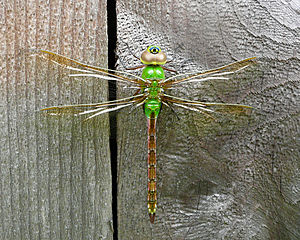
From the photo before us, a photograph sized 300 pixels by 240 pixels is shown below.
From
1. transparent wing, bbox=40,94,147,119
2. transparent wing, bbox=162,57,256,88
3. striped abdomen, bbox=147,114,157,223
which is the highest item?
transparent wing, bbox=162,57,256,88

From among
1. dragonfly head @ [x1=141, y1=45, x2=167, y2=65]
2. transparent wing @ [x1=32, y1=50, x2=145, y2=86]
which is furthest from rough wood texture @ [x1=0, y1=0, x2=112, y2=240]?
dragonfly head @ [x1=141, y1=45, x2=167, y2=65]

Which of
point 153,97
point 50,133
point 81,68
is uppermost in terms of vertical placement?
point 81,68

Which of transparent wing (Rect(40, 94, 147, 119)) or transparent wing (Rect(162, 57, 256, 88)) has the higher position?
transparent wing (Rect(162, 57, 256, 88))

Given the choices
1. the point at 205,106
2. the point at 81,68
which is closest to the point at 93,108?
the point at 81,68

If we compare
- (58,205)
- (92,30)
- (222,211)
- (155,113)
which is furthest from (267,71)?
(58,205)

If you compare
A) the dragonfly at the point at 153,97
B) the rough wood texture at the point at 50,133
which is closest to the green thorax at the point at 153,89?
the dragonfly at the point at 153,97

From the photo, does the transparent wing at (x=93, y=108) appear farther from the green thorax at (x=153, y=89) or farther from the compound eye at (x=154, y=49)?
the compound eye at (x=154, y=49)

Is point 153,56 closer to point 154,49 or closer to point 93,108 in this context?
point 154,49

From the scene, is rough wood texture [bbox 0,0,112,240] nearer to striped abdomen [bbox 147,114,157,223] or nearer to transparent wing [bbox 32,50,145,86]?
transparent wing [bbox 32,50,145,86]
